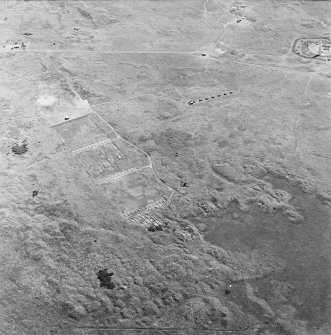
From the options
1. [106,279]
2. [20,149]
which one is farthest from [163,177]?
[20,149]

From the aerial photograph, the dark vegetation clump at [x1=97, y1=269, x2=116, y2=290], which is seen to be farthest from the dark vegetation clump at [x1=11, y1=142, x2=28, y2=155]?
the dark vegetation clump at [x1=97, y1=269, x2=116, y2=290]

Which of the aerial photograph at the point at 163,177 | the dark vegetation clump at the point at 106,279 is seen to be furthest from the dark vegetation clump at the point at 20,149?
the dark vegetation clump at the point at 106,279

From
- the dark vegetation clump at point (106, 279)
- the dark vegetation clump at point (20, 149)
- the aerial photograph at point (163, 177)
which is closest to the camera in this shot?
the aerial photograph at point (163, 177)

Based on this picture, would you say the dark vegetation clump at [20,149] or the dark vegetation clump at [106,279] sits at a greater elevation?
the dark vegetation clump at [20,149]

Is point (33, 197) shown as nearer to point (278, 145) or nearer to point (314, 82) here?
point (278, 145)

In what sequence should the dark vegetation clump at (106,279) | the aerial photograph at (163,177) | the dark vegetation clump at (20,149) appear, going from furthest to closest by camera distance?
the dark vegetation clump at (20,149) → the dark vegetation clump at (106,279) → the aerial photograph at (163,177)

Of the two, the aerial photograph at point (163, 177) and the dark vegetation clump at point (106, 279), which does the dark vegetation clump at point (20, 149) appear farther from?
the dark vegetation clump at point (106, 279)

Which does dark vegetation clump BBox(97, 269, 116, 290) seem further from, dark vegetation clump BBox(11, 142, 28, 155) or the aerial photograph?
dark vegetation clump BBox(11, 142, 28, 155)

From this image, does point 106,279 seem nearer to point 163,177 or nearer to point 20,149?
point 163,177
